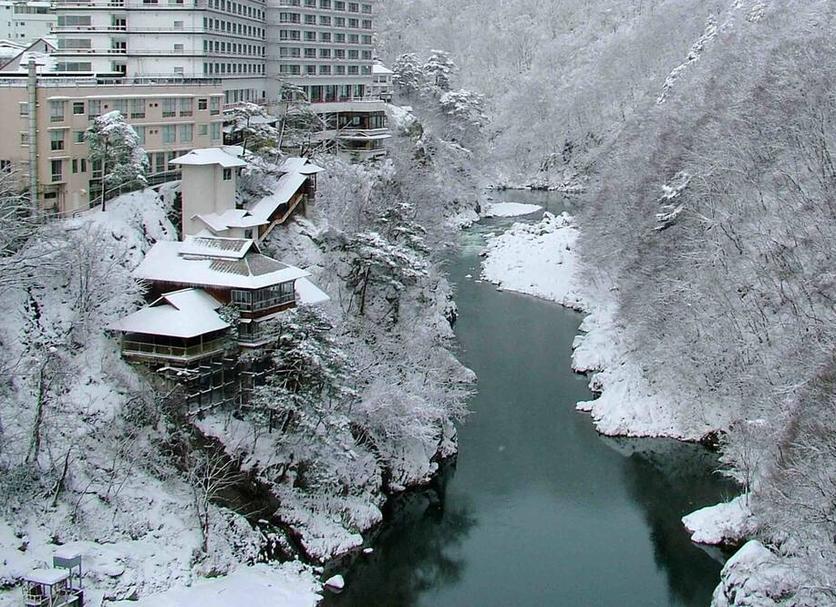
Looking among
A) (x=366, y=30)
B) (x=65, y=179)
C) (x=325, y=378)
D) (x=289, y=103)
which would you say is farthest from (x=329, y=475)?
(x=366, y=30)

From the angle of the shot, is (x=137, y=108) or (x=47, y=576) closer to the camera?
(x=47, y=576)

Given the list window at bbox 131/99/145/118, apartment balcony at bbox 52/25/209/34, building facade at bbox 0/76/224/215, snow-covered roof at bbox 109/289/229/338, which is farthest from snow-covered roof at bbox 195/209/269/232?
apartment balcony at bbox 52/25/209/34

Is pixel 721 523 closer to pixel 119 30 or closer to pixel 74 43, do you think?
pixel 119 30

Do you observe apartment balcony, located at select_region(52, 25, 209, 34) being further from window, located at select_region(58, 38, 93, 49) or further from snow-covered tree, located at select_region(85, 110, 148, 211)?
snow-covered tree, located at select_region(85, 110, 148, 211)

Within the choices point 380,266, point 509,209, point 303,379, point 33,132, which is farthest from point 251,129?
point 509,209

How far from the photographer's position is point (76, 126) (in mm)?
30266

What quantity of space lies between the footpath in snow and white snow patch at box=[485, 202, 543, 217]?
6.98m

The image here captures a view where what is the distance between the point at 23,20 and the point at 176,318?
2378 inches

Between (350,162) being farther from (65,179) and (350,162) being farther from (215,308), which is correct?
(215,308)

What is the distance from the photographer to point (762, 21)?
172ft

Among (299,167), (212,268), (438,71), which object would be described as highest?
(438,71)

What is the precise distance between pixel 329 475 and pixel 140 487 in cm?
481

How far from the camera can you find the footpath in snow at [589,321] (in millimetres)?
30438

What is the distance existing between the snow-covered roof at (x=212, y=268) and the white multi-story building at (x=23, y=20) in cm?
5490
